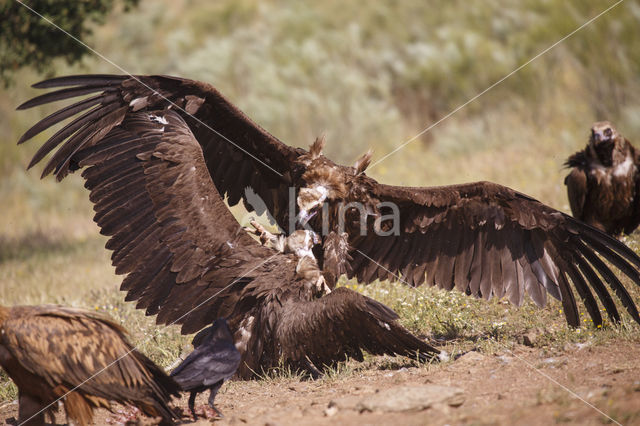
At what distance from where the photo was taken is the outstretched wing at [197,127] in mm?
6277

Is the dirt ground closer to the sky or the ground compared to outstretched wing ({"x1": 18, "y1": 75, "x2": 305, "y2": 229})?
closer to the ground

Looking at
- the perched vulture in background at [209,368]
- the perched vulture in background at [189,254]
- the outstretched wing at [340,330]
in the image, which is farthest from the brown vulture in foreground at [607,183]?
the perched vulture in background at [209,368]

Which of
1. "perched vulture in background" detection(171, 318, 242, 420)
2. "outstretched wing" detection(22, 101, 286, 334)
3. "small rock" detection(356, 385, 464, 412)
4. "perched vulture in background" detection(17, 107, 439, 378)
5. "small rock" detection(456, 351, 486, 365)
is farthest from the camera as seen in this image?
"outstretched wing" detection(22, 101, 286, 334)

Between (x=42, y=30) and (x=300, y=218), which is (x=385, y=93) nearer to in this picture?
(x=42, y=30)

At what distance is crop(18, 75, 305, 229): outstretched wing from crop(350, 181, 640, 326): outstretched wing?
3.66 feet

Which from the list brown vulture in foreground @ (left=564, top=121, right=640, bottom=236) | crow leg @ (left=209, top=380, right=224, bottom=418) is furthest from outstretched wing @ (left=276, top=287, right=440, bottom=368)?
brown vulture in foreground @ (left=564, top=121, right=640, bottom=236)

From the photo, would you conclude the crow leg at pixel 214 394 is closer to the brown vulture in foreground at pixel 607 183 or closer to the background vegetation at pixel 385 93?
the background vegetation at pixel 385 93

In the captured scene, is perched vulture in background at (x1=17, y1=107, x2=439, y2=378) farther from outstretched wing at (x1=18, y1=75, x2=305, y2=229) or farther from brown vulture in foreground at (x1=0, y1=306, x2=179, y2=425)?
brown vulture in foreground at (x1=0, y1=306, x2=179, y2=425)

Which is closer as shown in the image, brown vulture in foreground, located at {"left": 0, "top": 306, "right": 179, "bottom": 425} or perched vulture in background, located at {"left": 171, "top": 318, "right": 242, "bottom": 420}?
brown vulture in foreground, located at {"left": 0, "top": 306, "right": 179, "bottom": 425}

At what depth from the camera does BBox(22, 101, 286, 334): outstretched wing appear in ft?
19.8

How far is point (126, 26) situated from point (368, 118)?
955 cm

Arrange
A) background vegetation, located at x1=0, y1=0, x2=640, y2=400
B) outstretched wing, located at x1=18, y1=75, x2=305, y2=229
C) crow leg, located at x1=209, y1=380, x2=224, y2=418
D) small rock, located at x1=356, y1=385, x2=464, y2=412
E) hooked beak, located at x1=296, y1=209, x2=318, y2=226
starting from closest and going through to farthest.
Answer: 1. small rock, located at x1=356, y1=385, x2=464, y2=412
2. crow leg, located at x1=209, y1=380, x2=224, y2=418
3. outstretched wing, located at x1=18, y1=75, x2=305, y2=229
4. hooked beak, located at x1=296, y1=209, x2=318, y2=226
5. background vegetation, located at x1=0, y1=0, x2=640, y2=400

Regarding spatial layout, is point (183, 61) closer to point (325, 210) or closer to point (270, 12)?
point (270, 12)

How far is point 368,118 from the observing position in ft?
54.0
